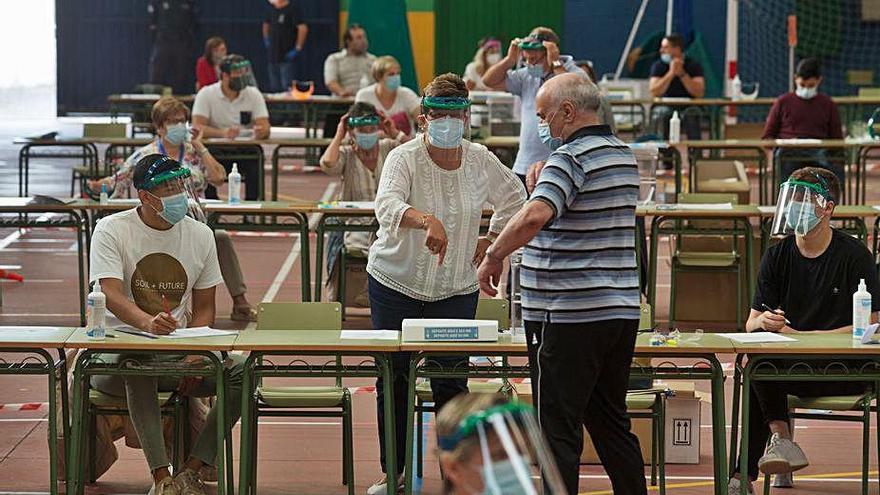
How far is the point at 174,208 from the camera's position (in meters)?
6.64

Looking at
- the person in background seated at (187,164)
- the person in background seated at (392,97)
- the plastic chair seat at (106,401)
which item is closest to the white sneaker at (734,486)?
the plastic chair seat at (106,401)

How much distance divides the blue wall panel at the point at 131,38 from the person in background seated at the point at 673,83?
7136 millimetres

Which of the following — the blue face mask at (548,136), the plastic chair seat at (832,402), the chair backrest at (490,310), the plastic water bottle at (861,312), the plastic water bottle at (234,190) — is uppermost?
the blue face mask at (548,136)

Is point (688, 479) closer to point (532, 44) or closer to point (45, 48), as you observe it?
point (532, 44)

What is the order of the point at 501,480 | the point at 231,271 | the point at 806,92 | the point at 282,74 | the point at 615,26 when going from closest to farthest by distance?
the point at 501,480 → the point at 231,271 → the point at 806,92 → the point at 282,74 → the point at 615,26

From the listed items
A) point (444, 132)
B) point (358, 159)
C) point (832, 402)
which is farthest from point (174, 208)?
point (358, 159)

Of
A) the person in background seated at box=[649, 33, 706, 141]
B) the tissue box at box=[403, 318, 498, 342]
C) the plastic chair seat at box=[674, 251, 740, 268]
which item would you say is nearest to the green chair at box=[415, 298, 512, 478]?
the tissue box at box=[403, 318, 498, 342]

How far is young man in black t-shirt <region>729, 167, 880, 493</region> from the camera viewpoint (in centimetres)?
648

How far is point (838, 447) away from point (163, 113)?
4545 millimetres

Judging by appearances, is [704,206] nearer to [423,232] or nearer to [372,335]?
[423,232]

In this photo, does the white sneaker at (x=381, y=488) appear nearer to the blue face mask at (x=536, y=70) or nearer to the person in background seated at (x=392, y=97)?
the blue face mask at (x=536, y=70)

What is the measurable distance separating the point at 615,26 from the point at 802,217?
54.1 feet

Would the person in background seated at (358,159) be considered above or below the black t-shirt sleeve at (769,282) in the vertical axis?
above

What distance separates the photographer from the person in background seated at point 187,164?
962 cm
